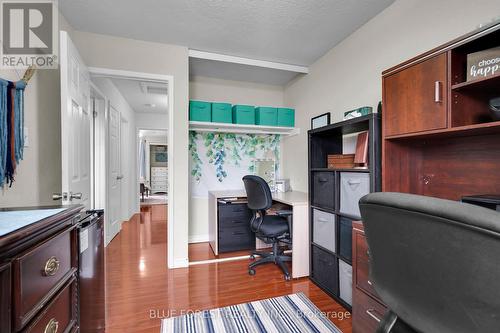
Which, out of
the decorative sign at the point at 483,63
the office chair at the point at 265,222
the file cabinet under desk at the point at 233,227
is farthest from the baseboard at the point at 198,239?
the decorative sign at the point at 483,63

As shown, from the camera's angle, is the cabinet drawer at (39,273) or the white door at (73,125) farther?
the white door at (73,125)

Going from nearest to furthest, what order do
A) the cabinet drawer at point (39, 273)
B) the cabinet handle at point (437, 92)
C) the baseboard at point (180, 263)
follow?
the cabinet drawer at point (39, 273) → the cabinet handle at point (437, 92) → the baseboard at point (180, 263)

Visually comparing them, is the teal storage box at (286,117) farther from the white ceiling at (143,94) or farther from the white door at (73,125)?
the white door at (73,125)

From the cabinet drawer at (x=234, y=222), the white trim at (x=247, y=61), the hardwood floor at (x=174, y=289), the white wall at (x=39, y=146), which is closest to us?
the white wall at (x=39, y=146)

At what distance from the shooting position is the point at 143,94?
4238 mm

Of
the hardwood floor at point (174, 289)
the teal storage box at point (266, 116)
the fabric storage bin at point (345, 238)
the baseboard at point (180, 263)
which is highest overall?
the teal storage box at point (266, 116)

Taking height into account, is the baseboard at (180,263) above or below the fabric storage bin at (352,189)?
below

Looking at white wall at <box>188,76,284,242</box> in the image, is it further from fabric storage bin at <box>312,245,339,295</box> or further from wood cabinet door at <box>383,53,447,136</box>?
wood cabinet door at <box>383,53,447,136</box>

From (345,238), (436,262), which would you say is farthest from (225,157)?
(436,262)

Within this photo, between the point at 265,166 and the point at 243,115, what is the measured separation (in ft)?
3.18

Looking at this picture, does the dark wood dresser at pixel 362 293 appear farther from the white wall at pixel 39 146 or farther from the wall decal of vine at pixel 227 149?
the wall decal of vine at pixel 227 149

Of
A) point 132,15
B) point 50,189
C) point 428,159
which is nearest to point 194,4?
point 132,15

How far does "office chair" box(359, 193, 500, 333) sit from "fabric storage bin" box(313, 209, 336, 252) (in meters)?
1.26

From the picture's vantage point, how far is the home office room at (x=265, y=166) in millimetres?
683
